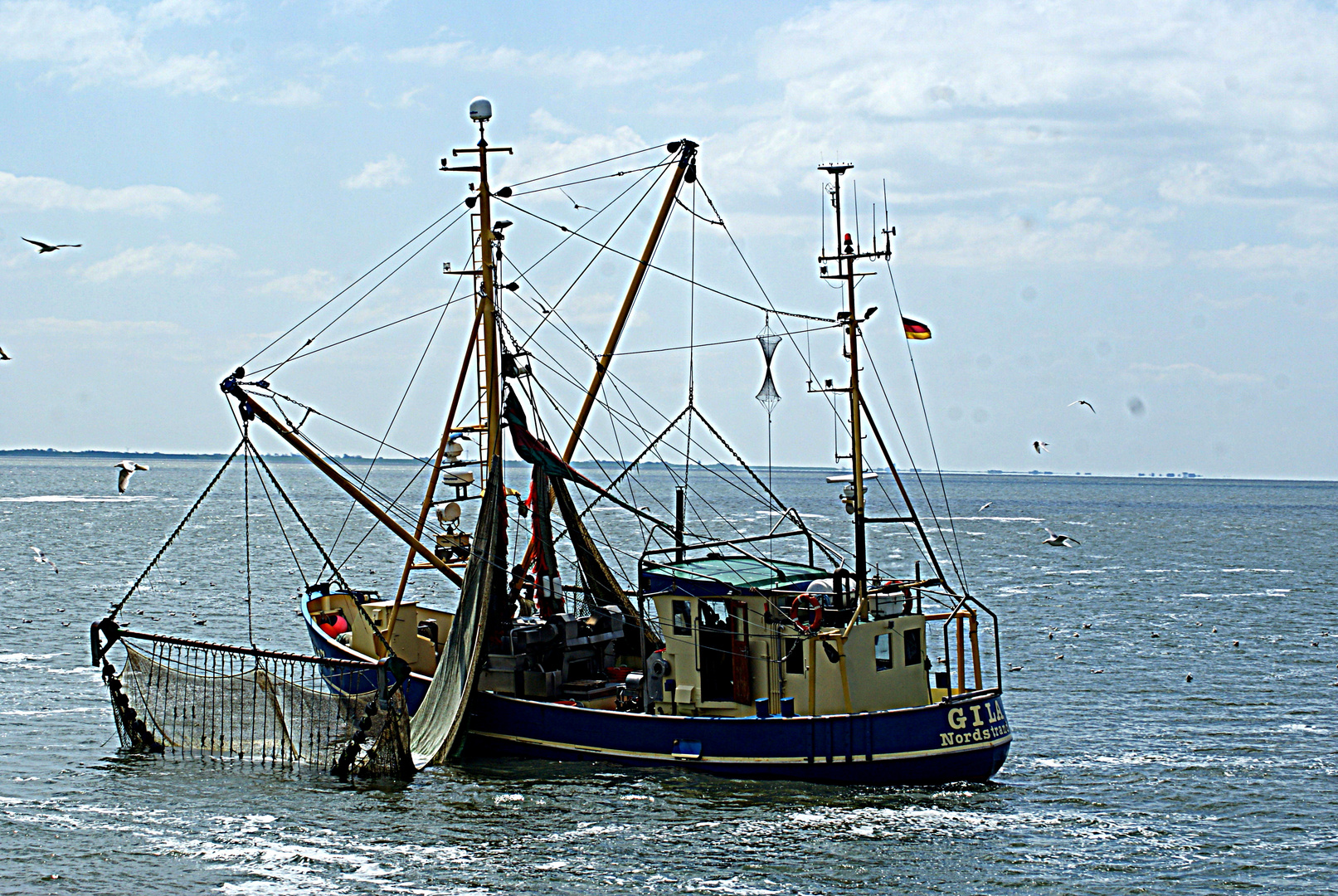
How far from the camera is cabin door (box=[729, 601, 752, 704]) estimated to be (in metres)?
23.8

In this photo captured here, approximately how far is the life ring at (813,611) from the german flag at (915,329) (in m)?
5.10

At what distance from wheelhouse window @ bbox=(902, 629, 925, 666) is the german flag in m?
5.35

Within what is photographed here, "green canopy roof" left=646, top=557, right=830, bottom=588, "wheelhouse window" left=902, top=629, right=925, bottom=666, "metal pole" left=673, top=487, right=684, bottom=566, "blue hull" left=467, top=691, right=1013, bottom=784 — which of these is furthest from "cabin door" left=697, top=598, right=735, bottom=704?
"wheelhouse window" left=902, top=629, right=925, bottom=666

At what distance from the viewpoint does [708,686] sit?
79.4 feet

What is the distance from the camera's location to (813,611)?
23.6 meters

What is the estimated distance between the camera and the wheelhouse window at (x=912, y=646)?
77.7 ft

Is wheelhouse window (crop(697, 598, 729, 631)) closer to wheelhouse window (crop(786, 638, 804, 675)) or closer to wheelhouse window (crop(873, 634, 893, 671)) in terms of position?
wheelhouse window (crop(786, 638, 804, 675))

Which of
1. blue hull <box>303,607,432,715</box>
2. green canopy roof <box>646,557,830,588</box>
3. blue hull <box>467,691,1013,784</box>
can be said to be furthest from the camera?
blue hull <box>303,607,432,715</box>

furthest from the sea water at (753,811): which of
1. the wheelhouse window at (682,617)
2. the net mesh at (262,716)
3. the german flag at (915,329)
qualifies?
the german flag at (915,329)

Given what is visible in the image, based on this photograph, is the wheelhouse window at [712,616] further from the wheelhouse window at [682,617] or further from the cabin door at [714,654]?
→ the wheelhouse window at [682,617]

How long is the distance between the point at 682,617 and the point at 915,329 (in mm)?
6800

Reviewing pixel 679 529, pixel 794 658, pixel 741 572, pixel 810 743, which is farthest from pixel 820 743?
pixel 679 529

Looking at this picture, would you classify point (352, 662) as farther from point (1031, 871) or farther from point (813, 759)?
point (1031, 871)

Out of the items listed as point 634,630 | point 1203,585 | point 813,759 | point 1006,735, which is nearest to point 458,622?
point 634,630
